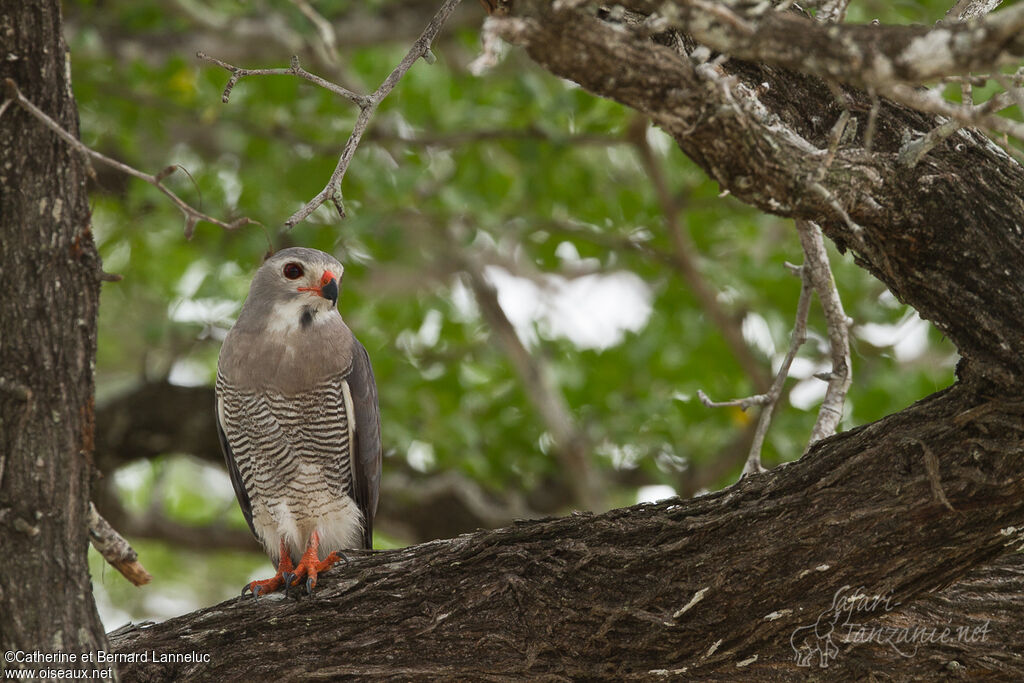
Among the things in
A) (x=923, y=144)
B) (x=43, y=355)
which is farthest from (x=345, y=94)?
(x=923, y=144)

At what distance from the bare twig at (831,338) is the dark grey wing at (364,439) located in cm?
196

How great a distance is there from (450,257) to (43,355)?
472 centimetres

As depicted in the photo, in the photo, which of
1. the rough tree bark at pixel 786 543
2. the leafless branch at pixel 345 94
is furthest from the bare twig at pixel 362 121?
the rough tree bark at pixel 786 543

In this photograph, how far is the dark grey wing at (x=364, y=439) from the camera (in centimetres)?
464

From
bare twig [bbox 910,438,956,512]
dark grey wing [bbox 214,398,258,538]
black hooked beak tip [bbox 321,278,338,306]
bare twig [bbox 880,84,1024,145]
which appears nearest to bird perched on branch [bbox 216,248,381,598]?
black hooked beak tip [bbox 321,278,338,306]

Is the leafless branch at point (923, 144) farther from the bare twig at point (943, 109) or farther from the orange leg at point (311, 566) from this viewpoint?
the orange leg at point (311, 566)

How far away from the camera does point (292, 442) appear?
176 inches

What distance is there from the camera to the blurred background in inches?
247

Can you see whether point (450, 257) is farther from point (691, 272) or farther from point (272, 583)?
point (272, 583)

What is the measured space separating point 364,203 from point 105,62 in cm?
183

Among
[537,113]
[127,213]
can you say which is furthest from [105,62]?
[537,113]

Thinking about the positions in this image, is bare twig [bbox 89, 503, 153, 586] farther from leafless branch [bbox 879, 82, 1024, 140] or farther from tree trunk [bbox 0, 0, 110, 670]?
leafless branch [bbox 879, 82, 1024, 140]

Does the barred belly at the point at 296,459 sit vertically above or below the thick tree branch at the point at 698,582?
above

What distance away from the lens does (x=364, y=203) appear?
262 inches
